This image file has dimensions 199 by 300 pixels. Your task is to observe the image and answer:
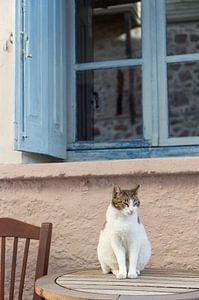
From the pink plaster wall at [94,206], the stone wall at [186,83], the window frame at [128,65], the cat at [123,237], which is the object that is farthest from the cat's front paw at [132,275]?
the stone wall at [186,83]

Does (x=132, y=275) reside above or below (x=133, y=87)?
below

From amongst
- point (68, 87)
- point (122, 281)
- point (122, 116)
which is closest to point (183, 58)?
point (68, 87)

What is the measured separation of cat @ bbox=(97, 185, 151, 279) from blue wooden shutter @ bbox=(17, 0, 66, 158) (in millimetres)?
638

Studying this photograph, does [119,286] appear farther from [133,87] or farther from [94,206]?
[133,87]

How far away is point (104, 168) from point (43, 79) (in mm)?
520

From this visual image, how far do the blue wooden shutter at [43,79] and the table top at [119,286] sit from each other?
0.71 meters

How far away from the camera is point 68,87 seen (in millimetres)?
2719

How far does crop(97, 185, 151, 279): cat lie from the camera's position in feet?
5.89

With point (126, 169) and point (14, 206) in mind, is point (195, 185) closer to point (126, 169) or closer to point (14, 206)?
point (126, 169)

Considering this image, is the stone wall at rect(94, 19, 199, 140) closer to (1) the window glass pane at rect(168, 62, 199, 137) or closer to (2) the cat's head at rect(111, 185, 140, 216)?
(1) the window glass pane at rect(168, 62, 199, 137)

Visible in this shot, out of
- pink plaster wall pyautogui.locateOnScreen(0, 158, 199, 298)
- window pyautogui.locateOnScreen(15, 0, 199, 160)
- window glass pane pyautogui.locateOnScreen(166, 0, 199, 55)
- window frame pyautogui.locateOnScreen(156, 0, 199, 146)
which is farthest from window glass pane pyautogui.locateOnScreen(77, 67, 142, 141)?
pink plaster wall pyautogui.locateOnScreen(0, 158, 199, 298)

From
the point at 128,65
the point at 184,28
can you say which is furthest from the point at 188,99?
the point at 128,65

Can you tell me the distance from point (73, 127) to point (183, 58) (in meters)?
0.65

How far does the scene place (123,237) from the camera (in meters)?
1.81
